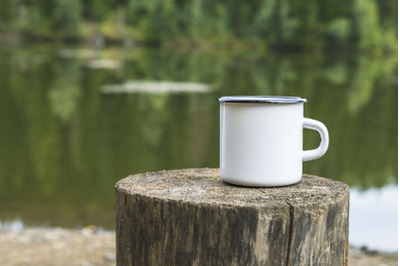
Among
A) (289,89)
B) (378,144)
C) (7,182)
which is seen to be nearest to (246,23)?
(289,89)

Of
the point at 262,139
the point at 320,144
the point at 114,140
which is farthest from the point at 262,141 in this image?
the point at 114,140

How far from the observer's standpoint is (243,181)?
196cm

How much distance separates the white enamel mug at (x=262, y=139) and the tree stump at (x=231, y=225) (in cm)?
6

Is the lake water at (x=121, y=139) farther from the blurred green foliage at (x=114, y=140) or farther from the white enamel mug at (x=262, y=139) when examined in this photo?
the white enamel mug at (x=262, y=139)

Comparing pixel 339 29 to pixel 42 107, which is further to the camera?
pixel 339 29

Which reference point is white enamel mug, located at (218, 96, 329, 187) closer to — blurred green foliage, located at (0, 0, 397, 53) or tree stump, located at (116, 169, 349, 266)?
tree stump, located at (116, 169, 349, 266)

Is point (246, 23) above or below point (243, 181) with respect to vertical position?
above

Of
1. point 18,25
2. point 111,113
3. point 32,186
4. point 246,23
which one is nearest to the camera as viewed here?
point 32,186

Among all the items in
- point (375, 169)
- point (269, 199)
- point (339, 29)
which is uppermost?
point (339, 29)

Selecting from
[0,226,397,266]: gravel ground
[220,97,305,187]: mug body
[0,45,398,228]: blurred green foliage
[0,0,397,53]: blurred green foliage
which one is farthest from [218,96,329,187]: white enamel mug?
[0,0,397,53]: blurred green foliage

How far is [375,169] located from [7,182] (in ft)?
14.1

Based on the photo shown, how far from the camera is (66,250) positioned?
3.82 meters

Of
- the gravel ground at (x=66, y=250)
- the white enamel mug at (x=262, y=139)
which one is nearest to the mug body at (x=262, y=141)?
the white enamel mug at (x=262, y=139)

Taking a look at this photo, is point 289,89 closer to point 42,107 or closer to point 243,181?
point 42,107
